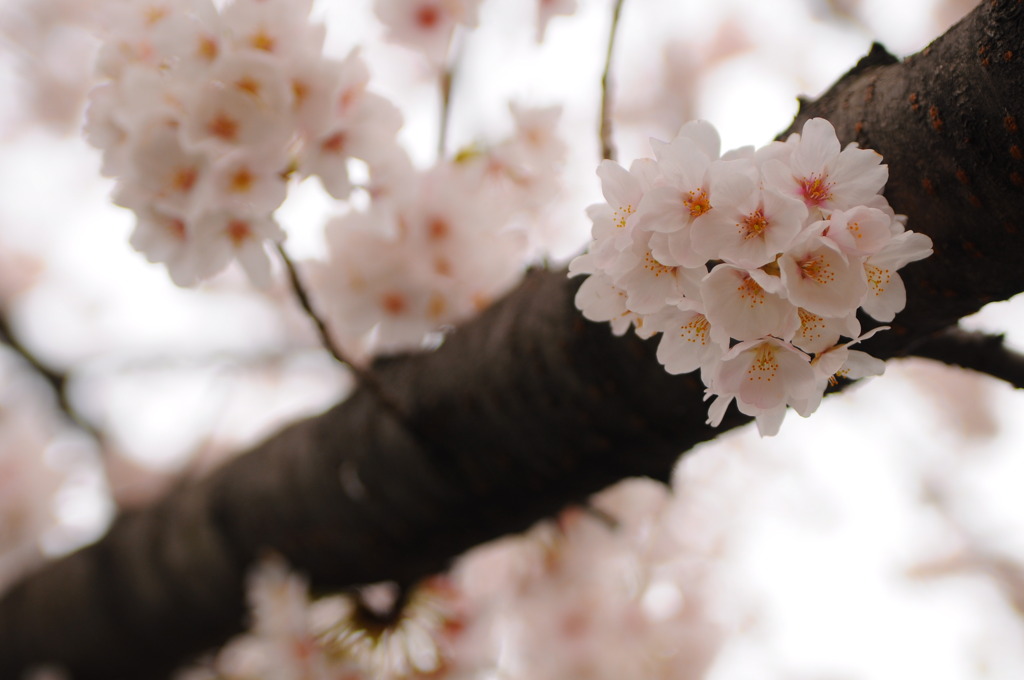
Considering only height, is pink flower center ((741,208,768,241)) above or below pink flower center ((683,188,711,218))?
above

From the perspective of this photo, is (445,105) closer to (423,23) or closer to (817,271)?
(423,23)

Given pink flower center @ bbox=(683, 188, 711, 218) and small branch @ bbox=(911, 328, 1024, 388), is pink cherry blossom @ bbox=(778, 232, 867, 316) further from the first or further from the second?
A: small branch @ bbox=(911, 328, 1024, 388)

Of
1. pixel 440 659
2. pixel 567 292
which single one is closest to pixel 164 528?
pixel 440 659

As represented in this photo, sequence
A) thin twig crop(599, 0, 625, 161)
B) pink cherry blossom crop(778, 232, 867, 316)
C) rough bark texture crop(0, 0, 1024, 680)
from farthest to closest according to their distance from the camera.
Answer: thin twig crop(599, 0, 625, 161) → rough bark texture crop(0, 0, 1024, 680) → pink cherry blossom crop(778, 232, 867, 316)

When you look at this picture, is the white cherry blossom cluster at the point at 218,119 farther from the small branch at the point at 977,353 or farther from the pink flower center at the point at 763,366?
the small branch at the point at 977,353

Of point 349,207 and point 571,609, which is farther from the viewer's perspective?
point 571,609

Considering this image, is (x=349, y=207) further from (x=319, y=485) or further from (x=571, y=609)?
(x=571, y=609)

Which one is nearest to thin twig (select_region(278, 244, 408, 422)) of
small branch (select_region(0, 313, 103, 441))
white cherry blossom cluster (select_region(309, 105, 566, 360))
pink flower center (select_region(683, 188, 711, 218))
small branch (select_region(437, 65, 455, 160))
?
white cherry blossom cluster (select_region(309, 105, 566, 360))

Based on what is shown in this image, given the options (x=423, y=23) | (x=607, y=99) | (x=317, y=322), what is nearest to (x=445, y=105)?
(x=423, y=23)
